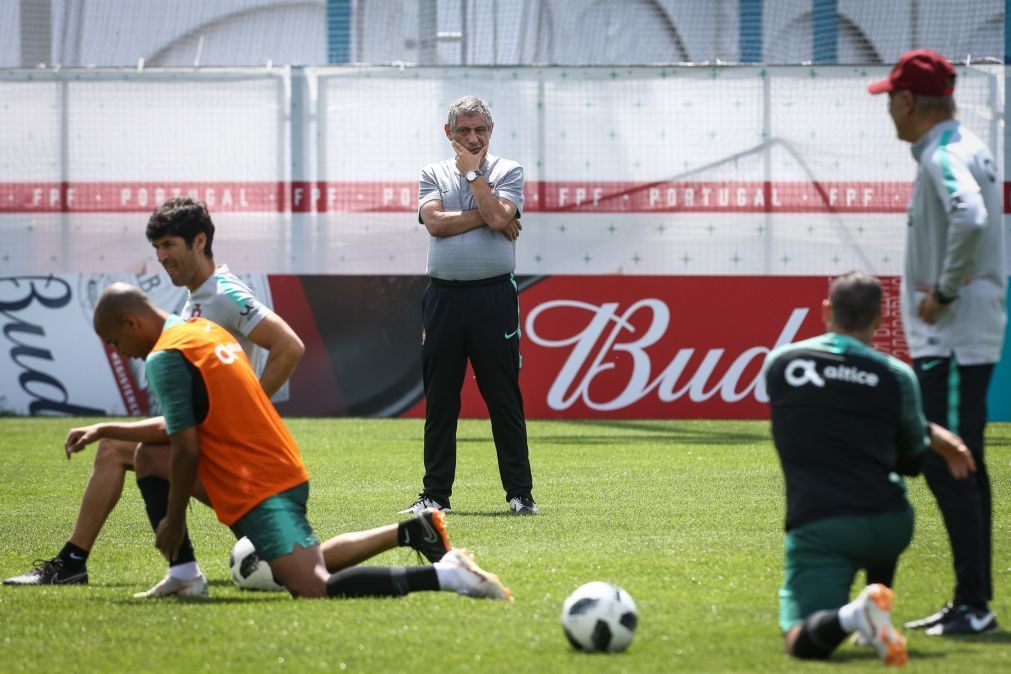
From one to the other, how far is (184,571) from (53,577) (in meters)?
0.66

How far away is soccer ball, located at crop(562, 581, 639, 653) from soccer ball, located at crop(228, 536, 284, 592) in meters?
1.54

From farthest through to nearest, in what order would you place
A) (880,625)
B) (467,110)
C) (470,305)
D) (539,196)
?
(539,196), (470,305), (467,110), (880,625)

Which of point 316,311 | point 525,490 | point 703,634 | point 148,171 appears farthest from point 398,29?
point 703,634

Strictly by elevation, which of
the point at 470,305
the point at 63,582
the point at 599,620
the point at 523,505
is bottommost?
the point at 523,505

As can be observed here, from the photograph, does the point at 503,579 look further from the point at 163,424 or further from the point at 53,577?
the point at 53,577

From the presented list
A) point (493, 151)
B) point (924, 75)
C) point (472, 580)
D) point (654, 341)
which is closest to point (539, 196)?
point (493, 151)

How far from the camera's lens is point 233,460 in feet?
18.1

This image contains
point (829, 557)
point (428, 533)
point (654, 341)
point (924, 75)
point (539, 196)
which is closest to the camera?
point (829, 557)

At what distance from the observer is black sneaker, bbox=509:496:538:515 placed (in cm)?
830

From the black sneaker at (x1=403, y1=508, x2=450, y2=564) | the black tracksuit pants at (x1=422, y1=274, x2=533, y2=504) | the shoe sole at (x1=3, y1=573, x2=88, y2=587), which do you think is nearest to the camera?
the black sneaker at (x1=403, y1=508, x2=450, y2=564)

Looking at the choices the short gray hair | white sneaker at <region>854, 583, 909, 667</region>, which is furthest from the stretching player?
white sneaker at <region>854, 583, 909, 667</region>

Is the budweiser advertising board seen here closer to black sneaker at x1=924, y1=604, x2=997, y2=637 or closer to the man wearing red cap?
the man wearing red cap

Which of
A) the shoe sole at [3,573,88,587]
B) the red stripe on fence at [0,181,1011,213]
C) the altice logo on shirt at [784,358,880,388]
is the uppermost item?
the red stripe on fence at [0,181,1011,213]

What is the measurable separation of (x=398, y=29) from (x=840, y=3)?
5.31m
